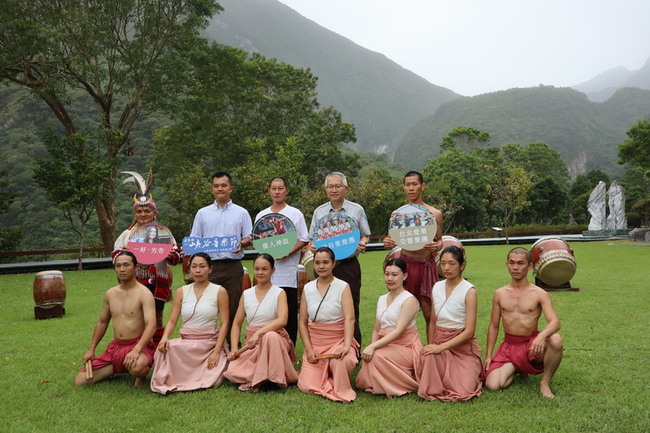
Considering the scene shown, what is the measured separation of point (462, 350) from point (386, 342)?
2.27 ft

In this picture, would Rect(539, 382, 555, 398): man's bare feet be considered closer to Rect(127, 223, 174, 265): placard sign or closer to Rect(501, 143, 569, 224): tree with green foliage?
Rect(127, 223, 174, 265): placard sign

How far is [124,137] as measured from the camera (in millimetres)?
18812

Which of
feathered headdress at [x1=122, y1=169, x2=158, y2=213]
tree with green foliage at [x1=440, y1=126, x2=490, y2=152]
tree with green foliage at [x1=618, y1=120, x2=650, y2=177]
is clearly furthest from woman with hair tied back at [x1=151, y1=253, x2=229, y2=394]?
tree with green foliage at [x1=440, y1=126, x2=490, y2=152]

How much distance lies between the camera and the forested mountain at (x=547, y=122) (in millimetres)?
78438

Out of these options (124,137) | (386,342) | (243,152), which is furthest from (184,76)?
(386,342)

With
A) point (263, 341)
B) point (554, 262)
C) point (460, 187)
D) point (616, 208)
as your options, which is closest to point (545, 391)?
point (263, 341)

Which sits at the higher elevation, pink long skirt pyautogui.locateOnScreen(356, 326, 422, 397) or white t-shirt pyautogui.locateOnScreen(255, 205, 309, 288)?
white t-shirt pyautogui.locateOnScreen(255, 205, 309, 288)

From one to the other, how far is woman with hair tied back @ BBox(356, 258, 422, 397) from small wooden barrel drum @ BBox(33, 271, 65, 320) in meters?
6.43

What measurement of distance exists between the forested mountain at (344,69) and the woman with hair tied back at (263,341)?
102 meters

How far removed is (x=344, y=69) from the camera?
127250 millimetres

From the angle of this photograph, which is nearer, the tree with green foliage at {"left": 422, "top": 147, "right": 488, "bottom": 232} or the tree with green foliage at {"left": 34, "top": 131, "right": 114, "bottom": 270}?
the tree with green foliage at {"left": 34, "top": 131, "right": 114, "bottom": 270}

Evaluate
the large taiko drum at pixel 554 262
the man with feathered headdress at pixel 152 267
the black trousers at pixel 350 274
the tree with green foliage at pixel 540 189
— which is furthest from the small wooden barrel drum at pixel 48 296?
the tree with green foliage at pixel 540 189

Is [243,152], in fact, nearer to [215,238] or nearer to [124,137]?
[124,137]

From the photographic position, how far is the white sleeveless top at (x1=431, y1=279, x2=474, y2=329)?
450 centimetres
